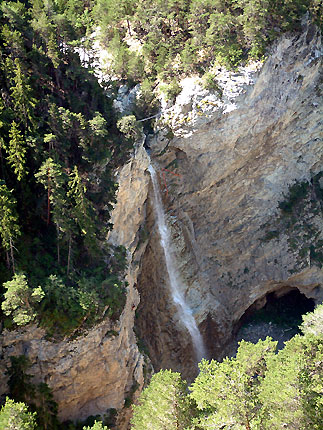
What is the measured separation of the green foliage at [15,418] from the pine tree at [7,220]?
585 centimetres

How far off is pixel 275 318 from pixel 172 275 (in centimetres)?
985

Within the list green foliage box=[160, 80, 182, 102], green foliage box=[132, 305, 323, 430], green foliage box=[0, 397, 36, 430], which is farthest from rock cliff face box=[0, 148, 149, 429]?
green foliage box=[160, 80, 182, 102]

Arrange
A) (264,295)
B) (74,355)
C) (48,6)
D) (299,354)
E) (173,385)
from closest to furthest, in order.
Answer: (173,385) < (299,354) < (74,355) < (48,6) < (264,295)

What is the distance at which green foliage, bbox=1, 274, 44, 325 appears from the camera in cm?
1870

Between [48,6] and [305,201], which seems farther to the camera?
[305,201]

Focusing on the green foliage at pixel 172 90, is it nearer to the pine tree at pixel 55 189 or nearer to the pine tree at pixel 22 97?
the pine tree at pixel 22 97

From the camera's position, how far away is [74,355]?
20.9 metres

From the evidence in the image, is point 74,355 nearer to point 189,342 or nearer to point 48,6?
point 189,342

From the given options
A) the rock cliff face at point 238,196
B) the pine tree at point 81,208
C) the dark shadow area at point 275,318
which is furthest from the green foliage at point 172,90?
the dark shadow area at point 275,318

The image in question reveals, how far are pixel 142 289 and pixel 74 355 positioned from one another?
33.1 feet

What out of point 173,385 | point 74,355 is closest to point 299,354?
point 173,385

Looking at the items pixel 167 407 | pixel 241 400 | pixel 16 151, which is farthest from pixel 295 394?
pixel 16 151

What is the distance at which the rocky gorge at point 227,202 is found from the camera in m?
30.2

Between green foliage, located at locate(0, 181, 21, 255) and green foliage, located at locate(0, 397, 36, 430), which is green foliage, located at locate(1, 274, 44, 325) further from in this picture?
green foliage, located at locate(0, 397, 36, 430)
